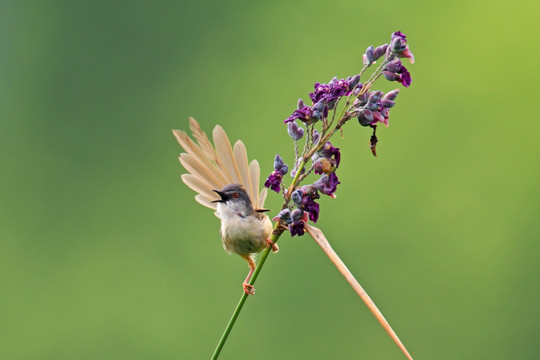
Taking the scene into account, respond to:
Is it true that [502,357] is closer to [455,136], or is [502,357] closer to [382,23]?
[455,136]

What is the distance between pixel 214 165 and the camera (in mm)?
2039

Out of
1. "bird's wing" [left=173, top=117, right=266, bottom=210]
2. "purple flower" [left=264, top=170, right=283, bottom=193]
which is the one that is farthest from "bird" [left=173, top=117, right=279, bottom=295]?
"purple flower" [left=264, top=170, right=283, bottom=193]

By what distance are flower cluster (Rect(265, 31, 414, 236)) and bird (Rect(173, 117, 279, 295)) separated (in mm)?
247

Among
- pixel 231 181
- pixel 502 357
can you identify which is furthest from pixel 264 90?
pixel 231 181

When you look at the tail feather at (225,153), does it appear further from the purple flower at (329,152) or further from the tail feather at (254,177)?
the purple flower at (329,152)

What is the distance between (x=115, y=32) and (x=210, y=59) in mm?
3113

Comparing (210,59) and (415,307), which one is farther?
(210,59)

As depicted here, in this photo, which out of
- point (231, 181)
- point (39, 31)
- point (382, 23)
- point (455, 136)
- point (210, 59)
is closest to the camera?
point (231, 181)

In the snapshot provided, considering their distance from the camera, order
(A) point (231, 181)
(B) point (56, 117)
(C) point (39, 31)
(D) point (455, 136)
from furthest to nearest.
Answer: (C) point (39, 31) → (B) point (56, 117) → (D) point (455, 136) → (A) point (231, 181)

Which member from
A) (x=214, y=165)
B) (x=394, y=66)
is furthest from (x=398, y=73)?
(x=214, y=165)

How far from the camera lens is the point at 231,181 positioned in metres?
2.13

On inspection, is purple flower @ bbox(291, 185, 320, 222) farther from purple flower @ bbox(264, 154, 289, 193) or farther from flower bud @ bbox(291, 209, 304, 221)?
purple flower @ bbox(264, 154, 289, 193)

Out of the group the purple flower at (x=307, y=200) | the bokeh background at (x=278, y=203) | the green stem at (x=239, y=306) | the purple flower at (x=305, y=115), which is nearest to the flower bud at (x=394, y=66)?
the purple flower at (x=305, y=115)

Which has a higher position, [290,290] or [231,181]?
[290,290]
